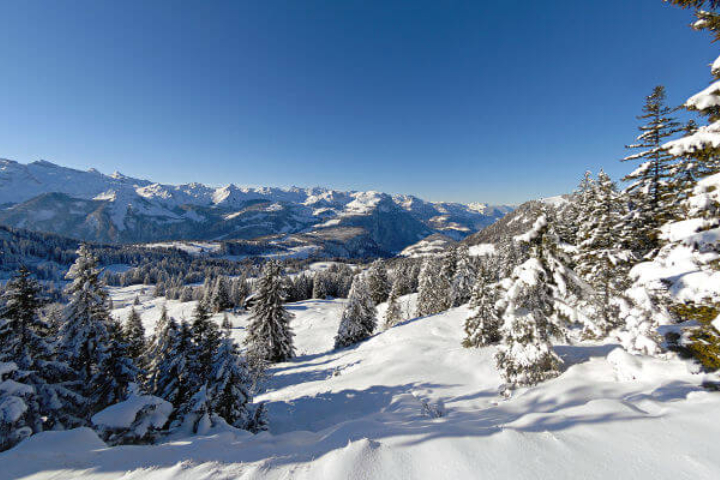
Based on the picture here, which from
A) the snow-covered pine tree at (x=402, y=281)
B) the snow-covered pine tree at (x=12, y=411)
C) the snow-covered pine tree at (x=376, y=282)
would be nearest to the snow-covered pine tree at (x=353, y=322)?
the snow-covered pine tree at (x=402, y=281)

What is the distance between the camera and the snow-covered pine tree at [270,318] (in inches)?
1246

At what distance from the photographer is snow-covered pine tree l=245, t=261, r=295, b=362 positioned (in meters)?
31.6

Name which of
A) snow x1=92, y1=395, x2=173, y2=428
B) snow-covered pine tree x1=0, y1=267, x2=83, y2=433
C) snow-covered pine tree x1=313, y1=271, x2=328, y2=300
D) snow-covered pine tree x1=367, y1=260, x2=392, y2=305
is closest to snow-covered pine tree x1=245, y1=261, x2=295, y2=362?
snow-covered pine tree x1=0, y1=267, x2=83, y2=433

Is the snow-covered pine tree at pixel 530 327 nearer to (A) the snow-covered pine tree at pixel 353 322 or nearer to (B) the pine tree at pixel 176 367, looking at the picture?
(B) the pine tree at pixel 176 367

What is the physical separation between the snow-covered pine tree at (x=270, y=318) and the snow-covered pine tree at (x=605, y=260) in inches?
1097

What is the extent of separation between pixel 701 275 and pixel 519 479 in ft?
23.9

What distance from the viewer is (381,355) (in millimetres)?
25609

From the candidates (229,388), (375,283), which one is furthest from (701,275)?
(375,283)

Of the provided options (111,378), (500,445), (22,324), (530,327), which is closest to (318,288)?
(111,378)

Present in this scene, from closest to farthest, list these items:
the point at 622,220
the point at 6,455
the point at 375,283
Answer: the point at 6,455 < the point at 622,220 < the point at 375,283

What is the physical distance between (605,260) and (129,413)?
2343 centimetres

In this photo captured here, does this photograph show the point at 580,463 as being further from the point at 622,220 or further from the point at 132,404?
the point at 622,220

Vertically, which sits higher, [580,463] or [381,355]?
[580,463]

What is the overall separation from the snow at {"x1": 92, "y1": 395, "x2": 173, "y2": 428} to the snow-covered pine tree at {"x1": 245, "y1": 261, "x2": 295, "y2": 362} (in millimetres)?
22198
